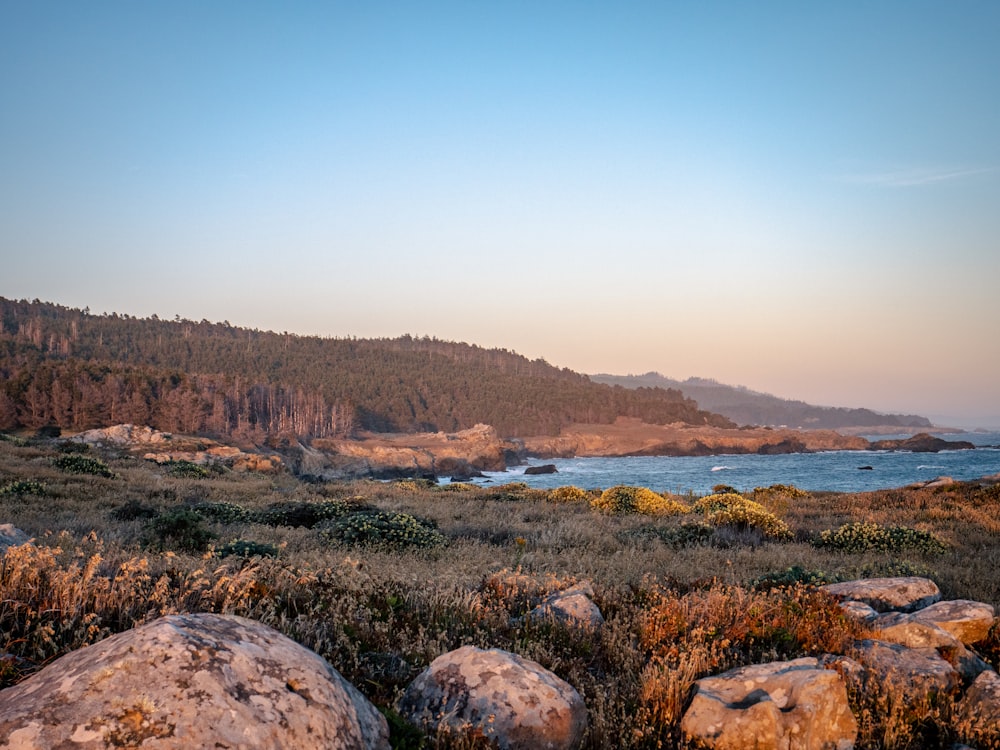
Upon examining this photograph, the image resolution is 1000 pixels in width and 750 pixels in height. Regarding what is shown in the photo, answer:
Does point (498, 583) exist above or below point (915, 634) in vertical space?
below

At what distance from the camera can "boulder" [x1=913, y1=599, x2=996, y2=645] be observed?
6.96 meters

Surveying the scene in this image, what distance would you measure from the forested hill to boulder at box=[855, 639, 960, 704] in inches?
3735

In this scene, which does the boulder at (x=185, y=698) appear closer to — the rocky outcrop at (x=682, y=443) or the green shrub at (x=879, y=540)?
the green shrub at (x=879, y=540)

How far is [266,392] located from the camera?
13700cm

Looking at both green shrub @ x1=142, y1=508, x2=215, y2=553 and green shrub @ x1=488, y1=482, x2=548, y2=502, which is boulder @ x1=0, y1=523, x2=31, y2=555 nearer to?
green shrub @ x1=142, y1=508, x2=215, y2=553

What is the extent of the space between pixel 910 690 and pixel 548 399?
180m

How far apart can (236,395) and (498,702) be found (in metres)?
130

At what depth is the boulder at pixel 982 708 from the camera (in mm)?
4945

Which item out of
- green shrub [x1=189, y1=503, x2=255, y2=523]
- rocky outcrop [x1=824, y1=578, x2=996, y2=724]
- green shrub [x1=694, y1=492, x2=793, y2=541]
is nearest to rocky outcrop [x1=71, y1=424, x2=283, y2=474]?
green shrub [x1=189, y1=503, x2=255, y2=523]

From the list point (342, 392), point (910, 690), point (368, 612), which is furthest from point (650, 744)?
point (342, 392)

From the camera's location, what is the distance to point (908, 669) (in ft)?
19.4

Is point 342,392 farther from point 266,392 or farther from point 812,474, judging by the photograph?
point 812,474

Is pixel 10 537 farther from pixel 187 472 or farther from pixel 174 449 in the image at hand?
pixel 174 449

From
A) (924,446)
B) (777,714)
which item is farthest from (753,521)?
(924,446)
